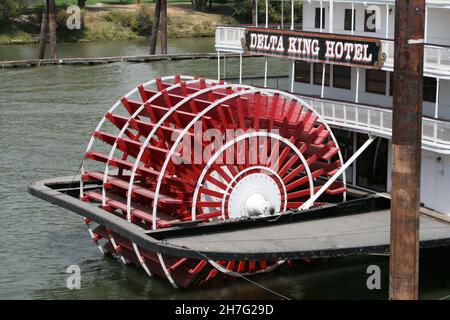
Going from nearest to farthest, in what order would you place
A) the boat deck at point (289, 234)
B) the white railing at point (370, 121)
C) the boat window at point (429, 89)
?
the boat deck at point (289, 234)
the white railing at point (370, 121)
the boat window at point (429, 89)

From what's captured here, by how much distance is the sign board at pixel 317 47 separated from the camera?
13913mm

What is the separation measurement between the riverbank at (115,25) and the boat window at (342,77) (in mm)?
33038

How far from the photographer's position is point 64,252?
15.0 meters

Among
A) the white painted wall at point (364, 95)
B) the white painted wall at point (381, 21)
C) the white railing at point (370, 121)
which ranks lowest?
the white railing at point (370, 121)

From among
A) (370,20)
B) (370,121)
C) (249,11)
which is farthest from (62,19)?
(370,121)

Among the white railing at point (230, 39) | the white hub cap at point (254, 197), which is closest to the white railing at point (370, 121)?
the white hub cap at point (254, 197)

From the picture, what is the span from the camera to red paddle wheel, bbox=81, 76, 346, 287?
43.7 ft

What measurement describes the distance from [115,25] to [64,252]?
3605cm

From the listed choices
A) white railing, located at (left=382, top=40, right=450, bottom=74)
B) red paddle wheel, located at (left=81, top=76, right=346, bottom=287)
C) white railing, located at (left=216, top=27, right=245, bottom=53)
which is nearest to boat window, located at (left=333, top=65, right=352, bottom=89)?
red paddle wheel, located at (left=81, top=76, right=346, bottom=287)

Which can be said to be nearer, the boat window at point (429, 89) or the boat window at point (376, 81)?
the boat window at point (429, 89)

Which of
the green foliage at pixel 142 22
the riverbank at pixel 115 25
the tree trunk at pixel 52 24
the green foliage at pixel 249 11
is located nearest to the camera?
A: the tree trunk at pixel 52 24

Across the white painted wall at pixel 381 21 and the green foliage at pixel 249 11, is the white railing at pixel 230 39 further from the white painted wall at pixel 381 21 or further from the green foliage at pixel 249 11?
the green foliage at pixel 249 11

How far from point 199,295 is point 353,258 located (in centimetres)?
258

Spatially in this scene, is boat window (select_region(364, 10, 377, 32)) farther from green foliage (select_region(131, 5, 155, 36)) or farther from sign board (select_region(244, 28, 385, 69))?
green foliage (select_region(131, 5, 155, 36))
